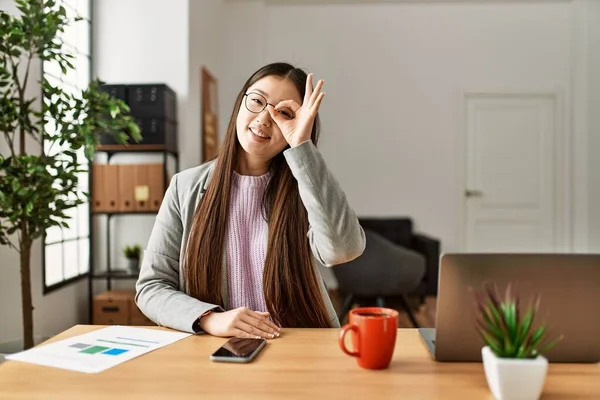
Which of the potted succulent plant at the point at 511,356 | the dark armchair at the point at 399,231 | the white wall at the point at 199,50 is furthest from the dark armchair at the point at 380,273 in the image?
the potted succulent plant at the point at 511,356

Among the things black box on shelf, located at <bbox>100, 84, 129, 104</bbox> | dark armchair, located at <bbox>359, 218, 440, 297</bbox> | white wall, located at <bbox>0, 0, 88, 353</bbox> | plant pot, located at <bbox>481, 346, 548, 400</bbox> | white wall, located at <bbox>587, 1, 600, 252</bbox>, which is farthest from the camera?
white wall, located at <bbox>587, 1, 600, 252</bbox>

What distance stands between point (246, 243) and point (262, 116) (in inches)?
13.7

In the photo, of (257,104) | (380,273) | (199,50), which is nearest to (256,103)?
(257,104)

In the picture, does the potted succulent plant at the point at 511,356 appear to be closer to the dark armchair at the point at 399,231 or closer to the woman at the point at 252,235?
the woman at the point at 252,235

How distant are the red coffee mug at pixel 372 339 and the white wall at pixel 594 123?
19.3 feet

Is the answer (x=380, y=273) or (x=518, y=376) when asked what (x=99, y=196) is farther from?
(x=518, y=376)

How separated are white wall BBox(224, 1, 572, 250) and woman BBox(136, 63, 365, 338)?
15.3 feet

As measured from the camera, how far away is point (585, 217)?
6.14 metres

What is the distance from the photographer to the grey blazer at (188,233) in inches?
51.9

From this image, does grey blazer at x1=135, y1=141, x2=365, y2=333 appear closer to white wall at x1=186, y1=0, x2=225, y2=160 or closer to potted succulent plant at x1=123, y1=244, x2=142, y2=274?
potted succulent plant at x1=123, y1=244, x2=142, y2=274

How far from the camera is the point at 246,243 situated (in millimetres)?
1581

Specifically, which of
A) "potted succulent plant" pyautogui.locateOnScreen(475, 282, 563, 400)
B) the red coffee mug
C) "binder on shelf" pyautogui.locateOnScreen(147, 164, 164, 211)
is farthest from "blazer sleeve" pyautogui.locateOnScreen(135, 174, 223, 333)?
"binder on shelf" pyautogui.locateOnScreen(147, 164, 164, 211)

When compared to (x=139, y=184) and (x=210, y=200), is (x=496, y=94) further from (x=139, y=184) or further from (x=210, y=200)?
(x=210, y=200)

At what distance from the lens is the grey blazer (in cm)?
132
